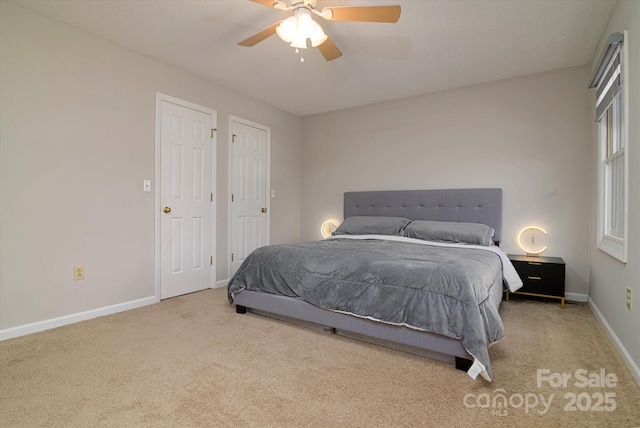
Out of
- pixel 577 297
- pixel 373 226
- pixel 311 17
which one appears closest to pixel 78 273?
pixel 311 17

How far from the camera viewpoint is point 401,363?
2.00 meters

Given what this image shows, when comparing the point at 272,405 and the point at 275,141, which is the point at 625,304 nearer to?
the point at 272,405

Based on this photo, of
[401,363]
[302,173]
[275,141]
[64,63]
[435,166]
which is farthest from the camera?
[302,173]

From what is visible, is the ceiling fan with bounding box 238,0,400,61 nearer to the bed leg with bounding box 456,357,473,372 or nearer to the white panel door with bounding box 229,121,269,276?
the white panel door with bounding box 229,121,269,276

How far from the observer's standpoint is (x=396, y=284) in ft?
6.90

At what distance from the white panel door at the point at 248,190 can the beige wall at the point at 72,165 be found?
0.94 meters

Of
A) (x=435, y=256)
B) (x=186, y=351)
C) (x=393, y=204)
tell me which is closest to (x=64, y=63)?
(x=186, y=351)

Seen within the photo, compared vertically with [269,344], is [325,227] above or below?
above

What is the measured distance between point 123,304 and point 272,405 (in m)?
2.24

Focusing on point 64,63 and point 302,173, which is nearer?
point 64,63

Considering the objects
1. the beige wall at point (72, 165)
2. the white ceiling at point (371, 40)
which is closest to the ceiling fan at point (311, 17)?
the white ceiling at point (371, 40)

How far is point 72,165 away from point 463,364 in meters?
3.34

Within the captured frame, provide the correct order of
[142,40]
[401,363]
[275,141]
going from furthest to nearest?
[275,141], [142,40], [401,363]

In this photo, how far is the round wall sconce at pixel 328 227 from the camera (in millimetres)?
5042
